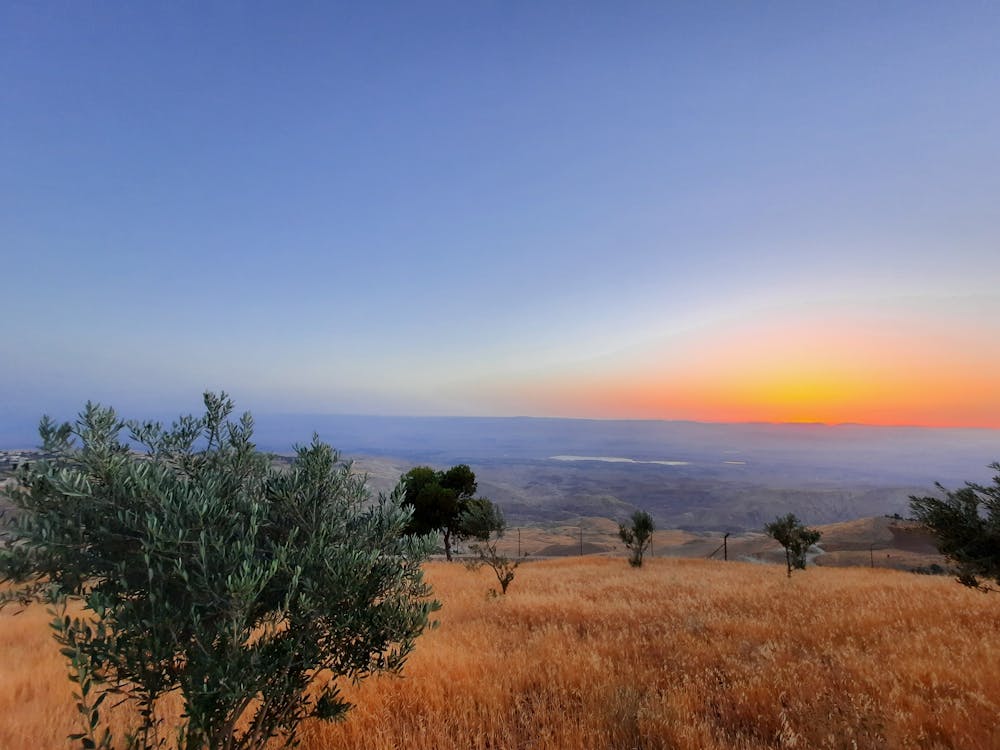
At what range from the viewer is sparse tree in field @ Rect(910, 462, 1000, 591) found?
8.58m

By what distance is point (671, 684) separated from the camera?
278 inches

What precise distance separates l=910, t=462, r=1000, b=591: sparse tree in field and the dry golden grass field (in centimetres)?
127

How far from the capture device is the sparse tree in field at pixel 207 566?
358cm

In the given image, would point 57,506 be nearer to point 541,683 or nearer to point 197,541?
point 197,541

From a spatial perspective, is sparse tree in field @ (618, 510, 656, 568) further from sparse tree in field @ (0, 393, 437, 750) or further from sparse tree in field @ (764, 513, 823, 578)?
sparse tree in field @ (0, 393, 437, 750)

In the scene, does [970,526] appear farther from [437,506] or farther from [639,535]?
[437,506]

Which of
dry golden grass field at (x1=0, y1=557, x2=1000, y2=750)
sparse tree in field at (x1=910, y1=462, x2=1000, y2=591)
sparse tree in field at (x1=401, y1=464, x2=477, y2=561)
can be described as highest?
sparse tree in field at (x1=910, y1=462, x2=1000, y2=591)

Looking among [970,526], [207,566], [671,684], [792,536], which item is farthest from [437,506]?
[207,566]

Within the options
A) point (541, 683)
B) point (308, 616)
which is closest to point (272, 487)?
point (308, 616)

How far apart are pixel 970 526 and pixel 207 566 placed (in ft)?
39.8

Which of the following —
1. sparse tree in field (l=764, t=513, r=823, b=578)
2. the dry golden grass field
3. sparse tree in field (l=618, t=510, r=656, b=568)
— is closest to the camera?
the dry golden grass field

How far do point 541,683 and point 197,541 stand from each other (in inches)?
224

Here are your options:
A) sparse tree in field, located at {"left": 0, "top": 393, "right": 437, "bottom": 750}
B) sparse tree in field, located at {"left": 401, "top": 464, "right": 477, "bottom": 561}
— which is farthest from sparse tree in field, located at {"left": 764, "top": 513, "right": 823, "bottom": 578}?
sparse tree in field, located at {"left": 0, "top": 393, "right": 437, "bottom": 750}

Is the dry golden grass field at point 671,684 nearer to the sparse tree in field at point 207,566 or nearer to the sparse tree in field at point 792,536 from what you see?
the sparse tree in field at point 207,566
